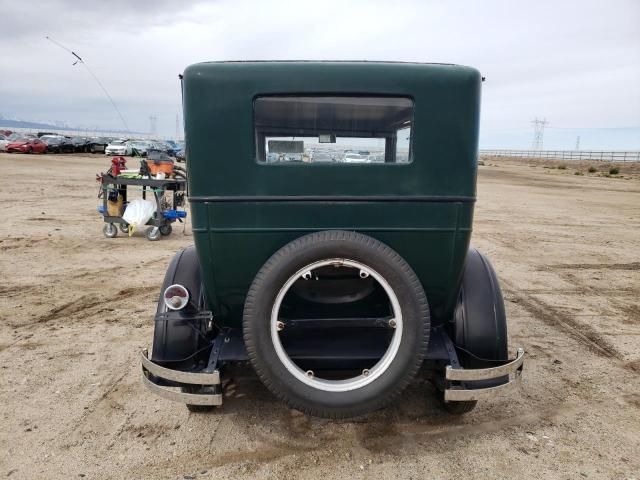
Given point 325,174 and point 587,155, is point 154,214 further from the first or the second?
point 587,155

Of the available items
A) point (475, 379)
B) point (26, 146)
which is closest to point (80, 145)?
point (26, 146)

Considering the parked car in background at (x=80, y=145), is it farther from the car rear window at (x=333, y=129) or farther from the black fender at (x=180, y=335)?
the car rear window at (x=333, y=129)

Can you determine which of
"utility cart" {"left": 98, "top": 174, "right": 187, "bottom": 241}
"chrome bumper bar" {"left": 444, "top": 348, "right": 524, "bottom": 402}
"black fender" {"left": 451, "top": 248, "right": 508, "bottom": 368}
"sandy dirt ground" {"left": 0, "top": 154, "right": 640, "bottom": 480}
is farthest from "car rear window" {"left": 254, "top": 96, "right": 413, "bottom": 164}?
"utility cart" {"left": 98, "top": 174, "right": 187, "bottom": 241}

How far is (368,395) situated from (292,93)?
5.85ft

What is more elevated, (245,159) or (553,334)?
(245,159)

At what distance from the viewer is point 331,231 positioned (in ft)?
8.87

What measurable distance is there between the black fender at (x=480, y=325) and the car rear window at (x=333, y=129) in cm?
106

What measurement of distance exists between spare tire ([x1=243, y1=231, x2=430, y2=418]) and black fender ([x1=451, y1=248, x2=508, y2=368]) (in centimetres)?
60

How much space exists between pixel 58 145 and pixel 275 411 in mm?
40554

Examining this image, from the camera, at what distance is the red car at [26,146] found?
33531 mm

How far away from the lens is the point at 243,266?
296 cm

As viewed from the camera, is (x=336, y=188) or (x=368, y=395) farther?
(x=336, y=188)

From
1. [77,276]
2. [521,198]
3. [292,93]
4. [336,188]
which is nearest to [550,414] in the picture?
[336,188]

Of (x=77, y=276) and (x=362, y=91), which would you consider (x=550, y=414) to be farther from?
(x=77, y=276)
